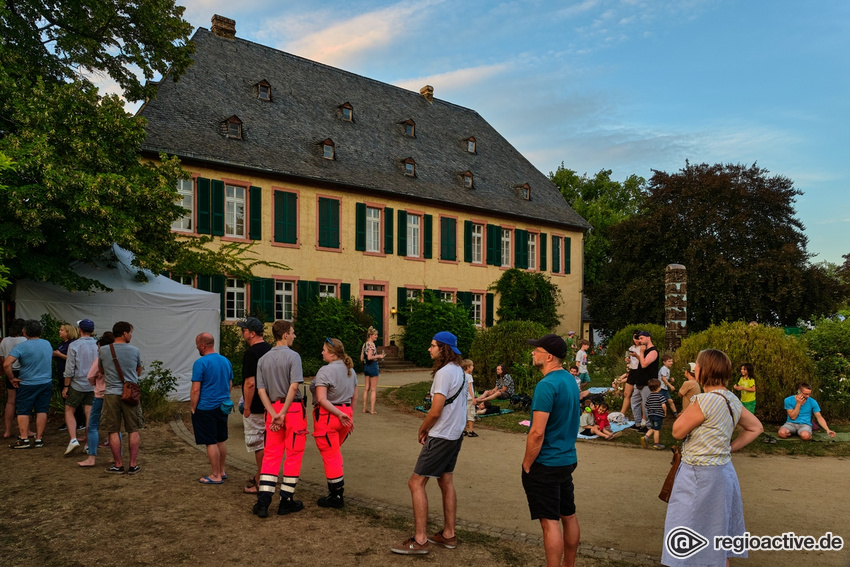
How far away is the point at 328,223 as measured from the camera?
2331 centimetres

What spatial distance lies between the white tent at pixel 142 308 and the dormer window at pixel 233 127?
8.46 metres

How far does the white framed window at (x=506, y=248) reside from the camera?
2923cm

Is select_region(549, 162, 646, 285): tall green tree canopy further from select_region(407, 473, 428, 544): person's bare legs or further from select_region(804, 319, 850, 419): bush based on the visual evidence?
select_region(407, 473, 428, 544): person's bare legs

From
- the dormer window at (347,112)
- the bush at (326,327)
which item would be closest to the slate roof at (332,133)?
the dormer window at (347,112)

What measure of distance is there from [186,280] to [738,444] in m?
17.7

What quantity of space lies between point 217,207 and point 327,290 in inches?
191

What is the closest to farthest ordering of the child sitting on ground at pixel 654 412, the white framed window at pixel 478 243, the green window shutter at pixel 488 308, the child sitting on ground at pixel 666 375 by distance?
the child sitting on ground at pixel 654 412, the child sitting on ground at pixel 666 375, the white framed window at pixel 478 243, the green window shutter at pixel 488 308

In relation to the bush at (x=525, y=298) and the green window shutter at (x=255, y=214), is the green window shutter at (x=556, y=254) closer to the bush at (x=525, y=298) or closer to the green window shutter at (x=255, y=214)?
the bush at (x=525, y=298)

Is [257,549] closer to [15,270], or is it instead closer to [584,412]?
[584,412]

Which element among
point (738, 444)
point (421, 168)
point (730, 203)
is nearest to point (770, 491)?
point (738, 444)

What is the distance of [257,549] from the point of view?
5.20 meters

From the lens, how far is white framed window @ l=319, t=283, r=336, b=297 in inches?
913

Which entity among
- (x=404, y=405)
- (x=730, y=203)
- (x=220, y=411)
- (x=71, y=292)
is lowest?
(x=404, y=405)

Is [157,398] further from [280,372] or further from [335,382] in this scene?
[335,382]
